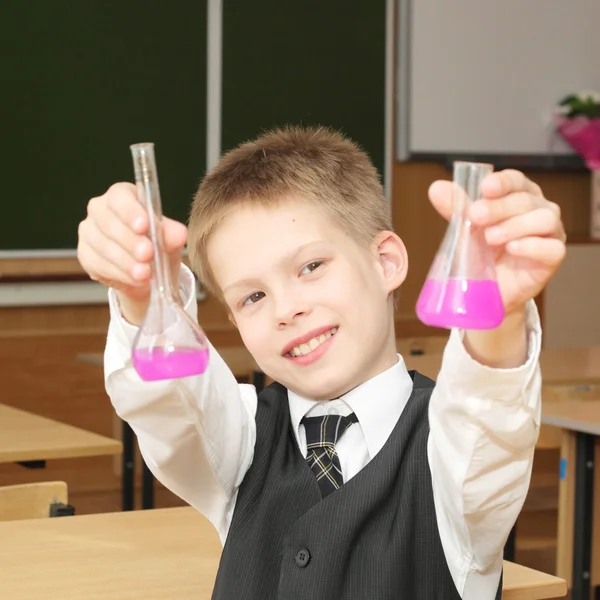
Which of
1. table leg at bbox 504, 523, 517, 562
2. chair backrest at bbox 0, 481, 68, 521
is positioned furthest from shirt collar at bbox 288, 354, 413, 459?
table leg at bbox 504, 523, 517, 562

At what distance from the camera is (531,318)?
1.02m

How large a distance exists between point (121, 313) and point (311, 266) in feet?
0.80

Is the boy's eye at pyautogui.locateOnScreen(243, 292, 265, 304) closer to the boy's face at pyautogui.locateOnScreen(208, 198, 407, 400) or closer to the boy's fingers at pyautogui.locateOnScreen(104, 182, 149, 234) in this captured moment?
the boy's face at pyautogui.locateOnScreen(208, 198, 407, 400)

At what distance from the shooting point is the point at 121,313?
121 centimetres

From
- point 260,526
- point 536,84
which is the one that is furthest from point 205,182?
point 536,84

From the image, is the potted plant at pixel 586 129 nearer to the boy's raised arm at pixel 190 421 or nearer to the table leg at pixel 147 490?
the table leg at pixel 147 490

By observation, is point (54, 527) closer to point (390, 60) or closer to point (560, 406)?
point (560, 406)

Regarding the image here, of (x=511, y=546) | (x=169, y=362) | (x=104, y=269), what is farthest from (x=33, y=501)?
(x=511, y=546)

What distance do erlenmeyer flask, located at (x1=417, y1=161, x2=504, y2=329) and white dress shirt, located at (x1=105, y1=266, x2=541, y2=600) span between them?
145 mm

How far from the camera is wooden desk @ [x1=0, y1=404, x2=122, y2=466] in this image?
8.72ft

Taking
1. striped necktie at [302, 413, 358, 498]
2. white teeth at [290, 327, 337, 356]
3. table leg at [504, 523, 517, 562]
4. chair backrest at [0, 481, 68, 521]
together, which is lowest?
table leg at [504, 523, 517, 562]

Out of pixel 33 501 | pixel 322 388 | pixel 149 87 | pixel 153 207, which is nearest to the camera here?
pixel 153 207

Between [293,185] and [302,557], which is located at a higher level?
[293,185]

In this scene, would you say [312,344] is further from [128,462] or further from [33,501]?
[128,462]
